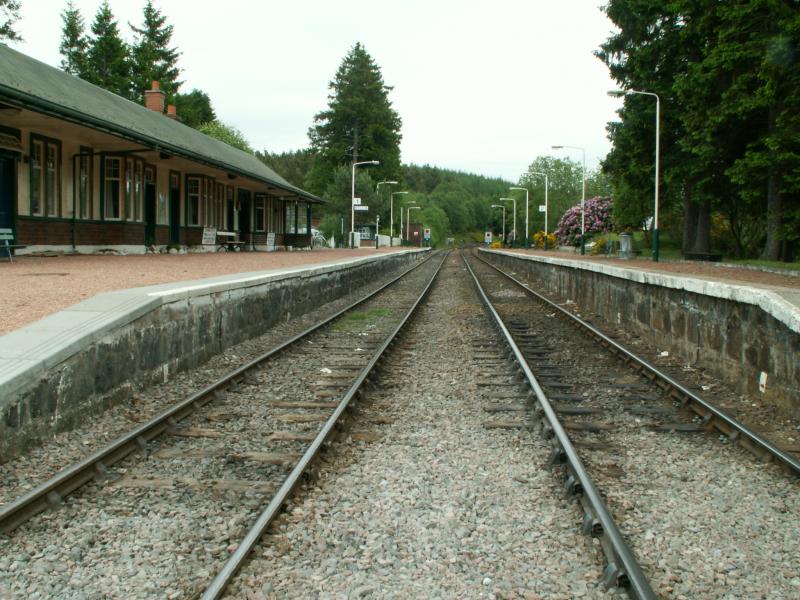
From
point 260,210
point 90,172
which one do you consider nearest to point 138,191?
point 90,172

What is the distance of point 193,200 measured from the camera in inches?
1184

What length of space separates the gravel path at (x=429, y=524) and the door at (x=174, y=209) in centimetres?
2316

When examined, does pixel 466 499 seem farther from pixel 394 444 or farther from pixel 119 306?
pixel 119 306

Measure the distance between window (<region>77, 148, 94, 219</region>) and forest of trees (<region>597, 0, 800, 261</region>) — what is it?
20.4m

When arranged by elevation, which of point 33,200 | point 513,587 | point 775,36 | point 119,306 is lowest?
point 513,587

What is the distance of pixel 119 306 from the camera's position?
727cm

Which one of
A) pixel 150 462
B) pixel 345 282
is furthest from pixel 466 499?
pixel 345 282

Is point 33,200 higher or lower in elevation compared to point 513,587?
higher

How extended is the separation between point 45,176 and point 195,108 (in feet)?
225

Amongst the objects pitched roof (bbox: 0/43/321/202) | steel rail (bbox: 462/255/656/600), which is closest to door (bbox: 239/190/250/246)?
pitched roof (bbox: 0/43/321/202)

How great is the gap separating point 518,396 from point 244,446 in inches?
113

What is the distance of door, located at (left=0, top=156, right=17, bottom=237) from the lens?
56.2ft

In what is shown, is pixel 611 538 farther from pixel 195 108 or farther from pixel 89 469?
pixel 195 108

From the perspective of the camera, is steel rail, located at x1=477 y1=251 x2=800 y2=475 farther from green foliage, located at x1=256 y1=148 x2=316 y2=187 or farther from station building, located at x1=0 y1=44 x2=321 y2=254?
green foliage, located at x1=256 y1=148 x2=316 y2=187
